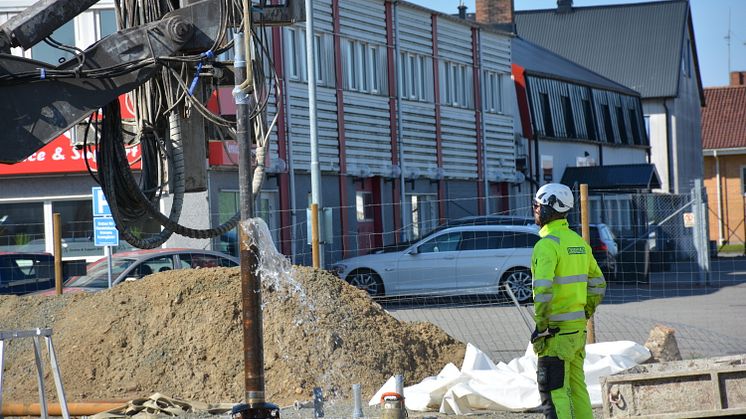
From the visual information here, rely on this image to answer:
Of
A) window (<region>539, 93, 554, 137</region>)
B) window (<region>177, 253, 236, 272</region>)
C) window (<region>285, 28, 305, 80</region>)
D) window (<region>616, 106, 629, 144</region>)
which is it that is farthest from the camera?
window (<region>616, 106, 629, 144</region>)

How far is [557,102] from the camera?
47.7 m

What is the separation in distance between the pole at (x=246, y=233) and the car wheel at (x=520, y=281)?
1437 centimetres

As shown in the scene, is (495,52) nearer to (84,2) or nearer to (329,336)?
(329,336)

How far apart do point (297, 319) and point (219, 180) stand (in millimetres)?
12815

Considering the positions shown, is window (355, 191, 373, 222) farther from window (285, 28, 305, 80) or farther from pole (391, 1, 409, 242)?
window (285, 28, 305, 80)

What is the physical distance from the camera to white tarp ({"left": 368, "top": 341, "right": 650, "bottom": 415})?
454 inches

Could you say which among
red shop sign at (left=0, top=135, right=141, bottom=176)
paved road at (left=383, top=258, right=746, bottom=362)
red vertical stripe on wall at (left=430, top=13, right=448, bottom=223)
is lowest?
paved road at (left=383, top=258, right=746, bottom=362)

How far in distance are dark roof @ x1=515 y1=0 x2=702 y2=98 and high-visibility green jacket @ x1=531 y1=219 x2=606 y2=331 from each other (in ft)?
176

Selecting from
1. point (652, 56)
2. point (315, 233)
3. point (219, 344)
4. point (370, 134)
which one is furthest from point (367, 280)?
point (652, 56)

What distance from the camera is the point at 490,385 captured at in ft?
38.4

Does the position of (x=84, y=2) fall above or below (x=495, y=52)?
below

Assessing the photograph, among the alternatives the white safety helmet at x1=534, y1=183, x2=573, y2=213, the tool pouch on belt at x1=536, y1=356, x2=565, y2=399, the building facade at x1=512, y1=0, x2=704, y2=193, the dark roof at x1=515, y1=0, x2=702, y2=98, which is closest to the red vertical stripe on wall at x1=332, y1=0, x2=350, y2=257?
the white safety helmet at x1=534, y1=183, x2=573, y2=213

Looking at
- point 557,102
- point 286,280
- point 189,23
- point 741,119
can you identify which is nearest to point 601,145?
point 557,102

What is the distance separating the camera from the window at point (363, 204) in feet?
106
